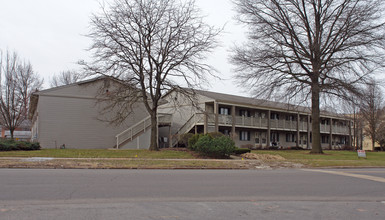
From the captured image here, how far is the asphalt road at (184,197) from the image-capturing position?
6449 mm

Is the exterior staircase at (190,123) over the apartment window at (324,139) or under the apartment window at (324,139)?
over

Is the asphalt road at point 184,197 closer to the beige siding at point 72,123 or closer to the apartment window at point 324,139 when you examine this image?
the beige siding at point 72,123

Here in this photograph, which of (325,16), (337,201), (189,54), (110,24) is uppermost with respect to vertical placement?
(325,16)

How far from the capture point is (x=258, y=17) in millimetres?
27844

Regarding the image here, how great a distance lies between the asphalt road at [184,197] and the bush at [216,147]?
801 centimetres

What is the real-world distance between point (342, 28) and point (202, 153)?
48.7 feet

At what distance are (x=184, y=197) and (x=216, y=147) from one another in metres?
11.4

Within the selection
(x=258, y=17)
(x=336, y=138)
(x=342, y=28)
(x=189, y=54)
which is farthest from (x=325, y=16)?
(x=336, y=138)

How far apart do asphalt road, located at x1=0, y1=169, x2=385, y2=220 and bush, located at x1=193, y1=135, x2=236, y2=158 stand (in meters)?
8.01

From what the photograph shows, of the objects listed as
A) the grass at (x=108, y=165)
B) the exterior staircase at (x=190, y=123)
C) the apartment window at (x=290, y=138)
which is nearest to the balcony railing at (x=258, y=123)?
the exterior staircase at (x=190, y=123)

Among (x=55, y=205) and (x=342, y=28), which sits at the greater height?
(x=342, y=28)

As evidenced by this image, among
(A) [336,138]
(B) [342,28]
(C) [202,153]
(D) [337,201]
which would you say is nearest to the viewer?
(D) [337,201]

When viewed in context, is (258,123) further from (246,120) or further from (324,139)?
(324,139)

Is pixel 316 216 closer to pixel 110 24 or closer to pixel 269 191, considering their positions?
pixel 269 191
